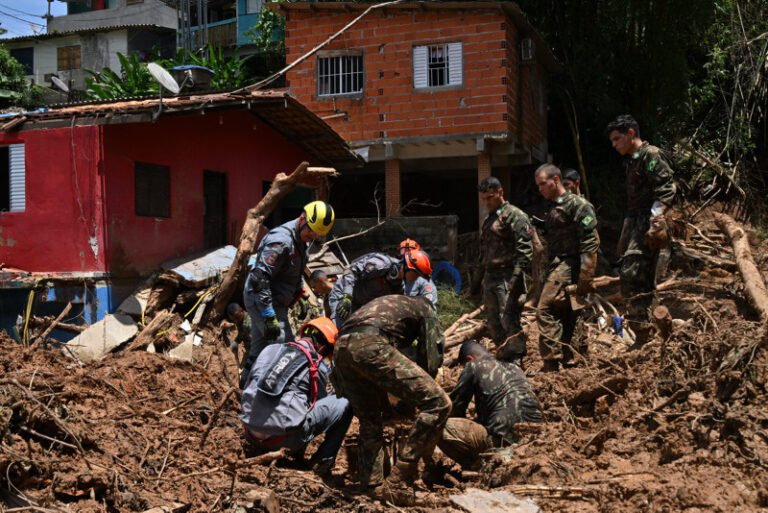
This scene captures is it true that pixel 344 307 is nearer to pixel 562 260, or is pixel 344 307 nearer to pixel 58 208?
pixel 562 260

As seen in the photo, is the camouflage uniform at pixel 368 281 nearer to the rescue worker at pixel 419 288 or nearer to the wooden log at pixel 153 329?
the rescue worker at pixel 419 288

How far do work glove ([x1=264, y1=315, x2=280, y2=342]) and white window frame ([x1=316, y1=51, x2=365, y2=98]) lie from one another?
34.2ft

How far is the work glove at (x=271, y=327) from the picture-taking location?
644 centimetres

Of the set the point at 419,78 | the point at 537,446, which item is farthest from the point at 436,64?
the point at 537,446

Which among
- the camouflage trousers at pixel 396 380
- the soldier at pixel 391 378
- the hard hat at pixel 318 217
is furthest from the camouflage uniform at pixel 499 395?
the hard hat at pixel 318 217

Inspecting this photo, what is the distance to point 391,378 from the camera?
4.52m

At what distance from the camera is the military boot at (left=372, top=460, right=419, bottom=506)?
4.41m

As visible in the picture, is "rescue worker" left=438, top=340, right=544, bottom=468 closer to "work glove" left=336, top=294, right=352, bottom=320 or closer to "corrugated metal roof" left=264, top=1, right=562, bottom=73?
"work glove" left=336, top=294, right=352, bottom=320

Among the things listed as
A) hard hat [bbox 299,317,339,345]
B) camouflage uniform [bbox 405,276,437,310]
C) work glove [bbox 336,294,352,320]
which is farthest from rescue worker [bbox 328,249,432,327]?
hard hat [bbox 299,317,339,345]

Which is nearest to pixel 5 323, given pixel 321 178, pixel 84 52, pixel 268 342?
pixel 268 342

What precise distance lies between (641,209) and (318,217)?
3.11m

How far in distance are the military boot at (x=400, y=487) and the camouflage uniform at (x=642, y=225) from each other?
300 cm

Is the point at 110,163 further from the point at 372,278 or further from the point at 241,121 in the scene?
the point at 372,278

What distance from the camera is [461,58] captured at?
50.4 ft
